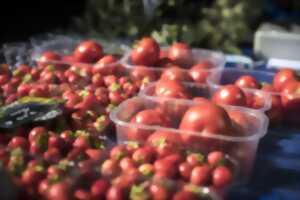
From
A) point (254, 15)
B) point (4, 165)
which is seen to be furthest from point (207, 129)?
point (254, 15)

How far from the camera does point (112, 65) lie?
1702 millimetres

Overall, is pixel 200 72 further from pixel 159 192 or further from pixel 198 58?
pixel 159 192

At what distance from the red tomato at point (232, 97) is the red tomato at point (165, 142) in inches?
11.5

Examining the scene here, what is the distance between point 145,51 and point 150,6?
72 cm

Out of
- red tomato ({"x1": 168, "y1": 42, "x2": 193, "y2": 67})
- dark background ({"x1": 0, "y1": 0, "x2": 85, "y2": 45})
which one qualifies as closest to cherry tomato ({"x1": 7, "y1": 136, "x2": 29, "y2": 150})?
red tomato ({"x1": 168, "y1": 42, "x2": 193, "y2": 67})

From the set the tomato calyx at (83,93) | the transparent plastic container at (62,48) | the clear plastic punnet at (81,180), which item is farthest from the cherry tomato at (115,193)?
the transparent plastic container at (62,48)

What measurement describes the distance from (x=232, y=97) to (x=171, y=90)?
0.17 metres

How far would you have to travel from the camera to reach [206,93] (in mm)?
1549

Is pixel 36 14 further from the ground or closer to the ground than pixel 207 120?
closer to the ground

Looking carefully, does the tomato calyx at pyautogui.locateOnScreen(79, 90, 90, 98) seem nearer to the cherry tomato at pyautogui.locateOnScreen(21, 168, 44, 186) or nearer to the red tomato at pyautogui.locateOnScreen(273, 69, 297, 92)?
the cherry tomato at pyautogui.locateOnScreen(21, 168, 44, 186)

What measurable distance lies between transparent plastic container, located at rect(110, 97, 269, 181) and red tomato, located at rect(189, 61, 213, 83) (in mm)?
307

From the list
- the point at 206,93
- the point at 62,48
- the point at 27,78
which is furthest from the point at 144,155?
the point at 62,48

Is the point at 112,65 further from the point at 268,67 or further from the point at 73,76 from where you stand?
the point at 268,67

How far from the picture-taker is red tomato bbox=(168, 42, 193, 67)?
1782mm
